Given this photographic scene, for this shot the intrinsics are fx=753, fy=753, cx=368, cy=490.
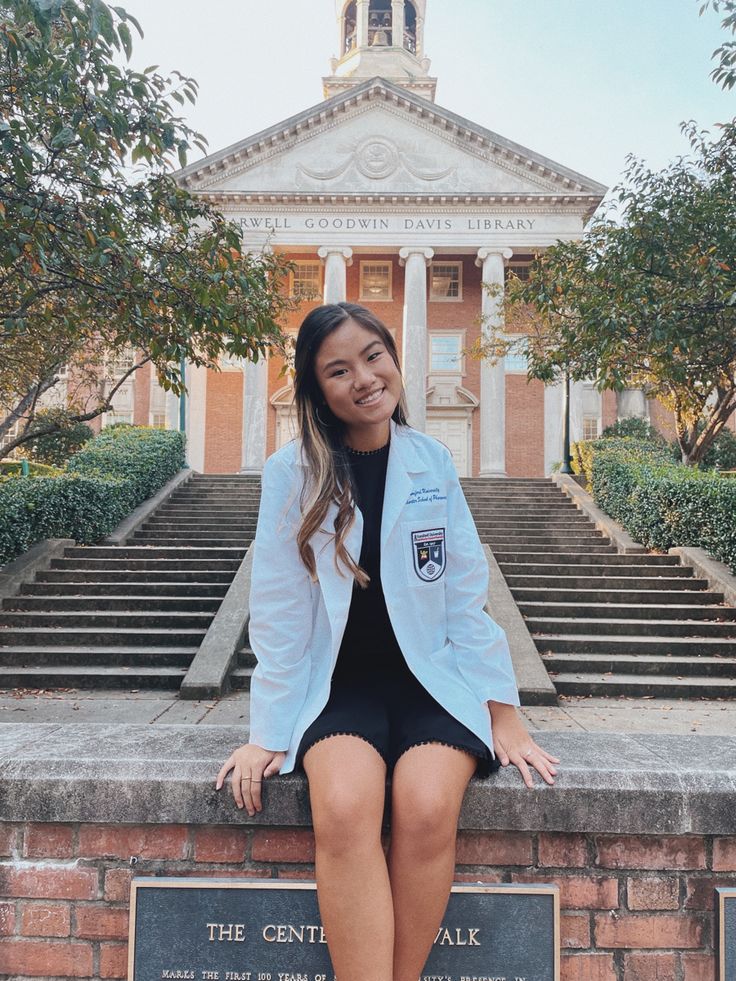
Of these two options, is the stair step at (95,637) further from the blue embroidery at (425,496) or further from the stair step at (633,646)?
the blue embroidery at (425,496)

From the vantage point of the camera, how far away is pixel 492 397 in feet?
89.8

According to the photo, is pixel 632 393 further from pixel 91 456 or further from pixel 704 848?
pixel 704 848

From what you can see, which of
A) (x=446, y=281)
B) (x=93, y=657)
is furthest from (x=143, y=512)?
(x=446, y=281)

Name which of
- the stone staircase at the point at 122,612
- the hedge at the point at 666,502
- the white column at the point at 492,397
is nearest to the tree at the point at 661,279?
the hedge at the point at 666,502

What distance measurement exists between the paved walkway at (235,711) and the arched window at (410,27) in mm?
41401

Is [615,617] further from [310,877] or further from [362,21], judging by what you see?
[362,21]

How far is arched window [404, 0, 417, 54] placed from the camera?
40.3m

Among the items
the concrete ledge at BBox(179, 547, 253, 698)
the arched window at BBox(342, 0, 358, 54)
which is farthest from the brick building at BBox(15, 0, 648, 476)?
the concrete ledge at BBox(179, 547, 253, 698)

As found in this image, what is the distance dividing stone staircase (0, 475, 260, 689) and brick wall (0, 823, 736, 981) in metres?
6.12

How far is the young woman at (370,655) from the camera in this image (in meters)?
1.97

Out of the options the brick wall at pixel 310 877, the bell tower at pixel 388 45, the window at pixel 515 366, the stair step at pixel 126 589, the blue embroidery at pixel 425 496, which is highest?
the bell tower at pixel 388 45

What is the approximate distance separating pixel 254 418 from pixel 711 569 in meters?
18.7

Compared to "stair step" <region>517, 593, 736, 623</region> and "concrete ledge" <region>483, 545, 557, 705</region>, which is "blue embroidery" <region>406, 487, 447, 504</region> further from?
"stair step" <region>517, 593, 736, 623</region>

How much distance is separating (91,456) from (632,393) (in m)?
21.6
